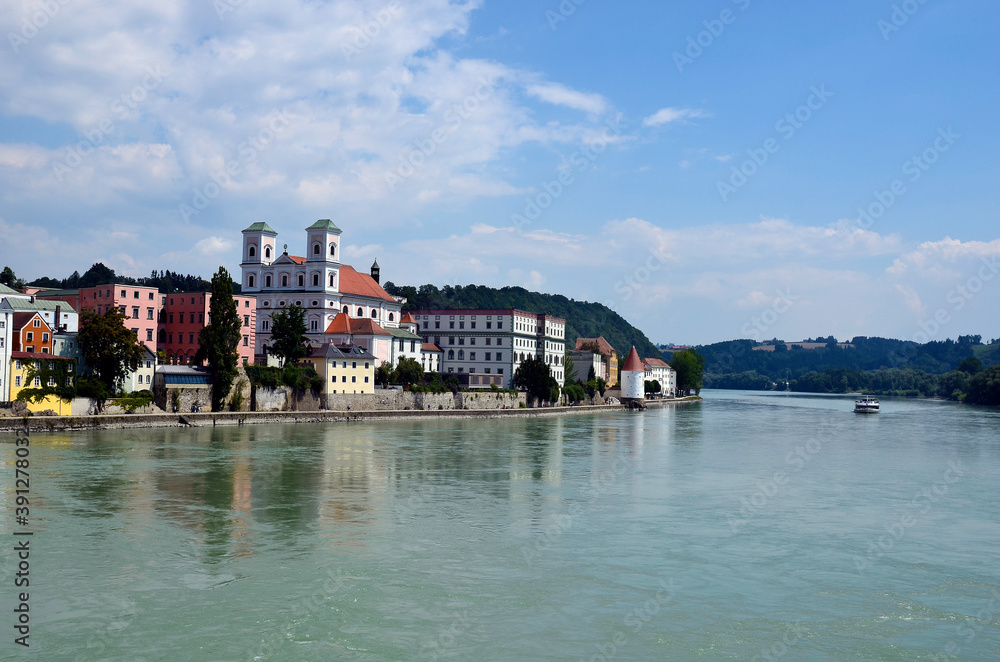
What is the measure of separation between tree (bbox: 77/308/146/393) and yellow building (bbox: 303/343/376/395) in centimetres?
1593

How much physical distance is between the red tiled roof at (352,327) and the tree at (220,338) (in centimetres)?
1945

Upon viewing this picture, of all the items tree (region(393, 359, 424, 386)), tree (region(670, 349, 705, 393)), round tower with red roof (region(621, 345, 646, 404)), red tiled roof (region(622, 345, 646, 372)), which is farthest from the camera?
tree (region(670, 349, 705, 393))

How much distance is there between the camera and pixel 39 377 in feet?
152

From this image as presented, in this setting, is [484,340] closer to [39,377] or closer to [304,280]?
[304,280]

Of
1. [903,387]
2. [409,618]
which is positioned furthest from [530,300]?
[409,618]

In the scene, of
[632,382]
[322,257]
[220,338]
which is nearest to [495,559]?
[220,338]

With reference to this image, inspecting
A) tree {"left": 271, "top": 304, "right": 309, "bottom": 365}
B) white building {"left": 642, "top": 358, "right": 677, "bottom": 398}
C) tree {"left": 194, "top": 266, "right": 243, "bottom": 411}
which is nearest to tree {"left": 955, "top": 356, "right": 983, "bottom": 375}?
Answer: white building {"left": 642, "top": 358, "right": 677, "bottom": 398}

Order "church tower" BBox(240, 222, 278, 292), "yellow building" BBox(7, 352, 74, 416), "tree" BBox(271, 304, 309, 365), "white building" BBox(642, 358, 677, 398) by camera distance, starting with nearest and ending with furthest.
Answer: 1. "yellow building" BBox(7, 352, 74, 416)
2. "tree" BBox(271, 304, 309, 365)
3. "church tower" BBox(240, 222, 278, 292)
4. "white building" BBox(642, 358, 677, 398)

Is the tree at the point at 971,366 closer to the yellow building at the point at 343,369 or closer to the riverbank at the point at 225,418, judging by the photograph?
the riverbank at the point at 225,418

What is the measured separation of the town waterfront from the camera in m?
13.5

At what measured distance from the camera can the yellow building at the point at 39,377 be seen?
150 feet

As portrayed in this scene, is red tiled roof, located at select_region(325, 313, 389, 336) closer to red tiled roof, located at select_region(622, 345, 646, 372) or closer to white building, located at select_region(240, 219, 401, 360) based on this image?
white building, located at select_region(240, 219, 401, 360)

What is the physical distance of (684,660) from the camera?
12.9 meters

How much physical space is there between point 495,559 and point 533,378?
65212 millimetres
